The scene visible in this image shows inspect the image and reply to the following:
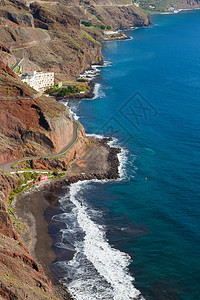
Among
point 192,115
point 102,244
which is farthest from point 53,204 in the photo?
point 192,115

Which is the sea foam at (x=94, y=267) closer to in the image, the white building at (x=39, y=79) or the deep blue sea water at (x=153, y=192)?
the deep blue sea water at (x=153, y=192)

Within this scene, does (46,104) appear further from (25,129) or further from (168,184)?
(168,184)

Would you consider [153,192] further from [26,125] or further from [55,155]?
[26,125]

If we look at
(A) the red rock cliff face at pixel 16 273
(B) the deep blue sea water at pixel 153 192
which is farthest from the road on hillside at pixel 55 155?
(A) the red rock cliff face at pixel 16 273

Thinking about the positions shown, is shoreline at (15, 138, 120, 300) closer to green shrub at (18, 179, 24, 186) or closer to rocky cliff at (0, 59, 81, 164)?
green shrub at (18, 179, 24, 186)

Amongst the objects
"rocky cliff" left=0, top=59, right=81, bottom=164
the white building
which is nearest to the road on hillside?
"rocky cliff" left=0, top=59, right=81, bottom=164

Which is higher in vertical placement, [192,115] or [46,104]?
[46,104]
